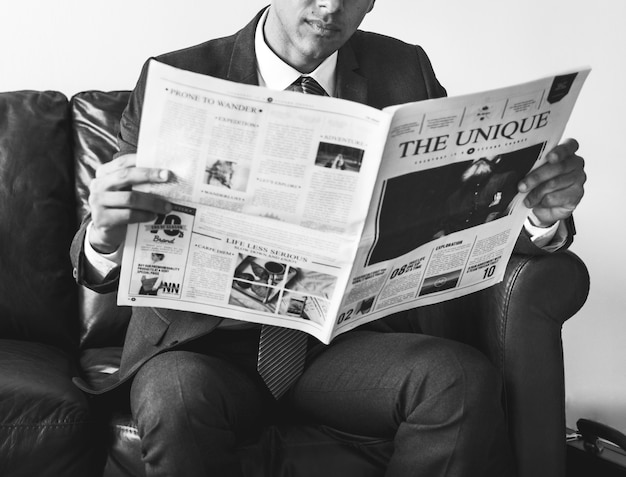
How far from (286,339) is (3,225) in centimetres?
75

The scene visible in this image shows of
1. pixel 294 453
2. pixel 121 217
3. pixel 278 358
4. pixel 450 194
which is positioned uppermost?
pixel 450 194

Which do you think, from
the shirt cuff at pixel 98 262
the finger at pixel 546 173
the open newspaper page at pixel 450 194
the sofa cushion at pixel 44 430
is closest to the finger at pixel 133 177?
the shirt cuff at pixel 98 262

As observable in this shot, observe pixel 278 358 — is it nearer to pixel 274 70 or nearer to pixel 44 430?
pixel 44 430

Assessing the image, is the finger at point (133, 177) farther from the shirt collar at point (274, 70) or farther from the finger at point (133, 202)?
the shirt collar at point (274, 70)

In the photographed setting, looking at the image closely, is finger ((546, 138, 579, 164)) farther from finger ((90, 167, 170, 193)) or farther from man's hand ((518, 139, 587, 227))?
finger ((90, 167, 170, 193))

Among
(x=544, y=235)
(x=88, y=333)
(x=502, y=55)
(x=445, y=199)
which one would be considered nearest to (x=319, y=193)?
(x=445, y=199)

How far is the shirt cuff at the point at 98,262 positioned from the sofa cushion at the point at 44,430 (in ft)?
0.66

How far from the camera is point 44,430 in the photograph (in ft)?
4.49

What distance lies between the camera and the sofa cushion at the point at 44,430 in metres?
1.35

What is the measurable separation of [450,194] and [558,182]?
202 millimetres

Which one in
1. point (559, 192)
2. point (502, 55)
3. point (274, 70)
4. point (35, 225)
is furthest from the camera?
point (502, 55)

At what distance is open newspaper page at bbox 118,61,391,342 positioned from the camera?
1.15 m

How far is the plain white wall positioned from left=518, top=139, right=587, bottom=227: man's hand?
2.95ft

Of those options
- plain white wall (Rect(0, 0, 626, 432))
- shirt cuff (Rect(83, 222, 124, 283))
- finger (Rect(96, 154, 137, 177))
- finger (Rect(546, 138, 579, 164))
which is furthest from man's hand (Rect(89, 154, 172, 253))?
plain white wall (Rect(0, 0, 626, 432))
